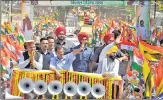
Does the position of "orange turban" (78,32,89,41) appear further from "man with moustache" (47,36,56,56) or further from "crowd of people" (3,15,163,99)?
"man with moustache" (47,36,56,56)

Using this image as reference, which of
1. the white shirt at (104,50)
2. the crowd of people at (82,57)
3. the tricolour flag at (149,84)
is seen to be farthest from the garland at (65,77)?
the tricolour flag at (149,84)

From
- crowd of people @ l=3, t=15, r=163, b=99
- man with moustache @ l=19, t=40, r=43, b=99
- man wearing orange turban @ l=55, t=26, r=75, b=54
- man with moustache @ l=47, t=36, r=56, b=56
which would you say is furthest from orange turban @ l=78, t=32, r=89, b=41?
man with moustache @ l=19, t=40, r=43, b=99

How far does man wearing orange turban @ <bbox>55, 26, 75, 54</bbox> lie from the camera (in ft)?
42.5

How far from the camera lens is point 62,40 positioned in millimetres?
12977

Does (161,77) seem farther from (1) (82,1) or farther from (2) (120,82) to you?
(1) (82,1)

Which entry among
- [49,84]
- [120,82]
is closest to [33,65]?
[49,84]

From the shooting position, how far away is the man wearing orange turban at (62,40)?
13.0 meters

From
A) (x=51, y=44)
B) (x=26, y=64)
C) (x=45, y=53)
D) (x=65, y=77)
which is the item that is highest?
(x=51, y=44)

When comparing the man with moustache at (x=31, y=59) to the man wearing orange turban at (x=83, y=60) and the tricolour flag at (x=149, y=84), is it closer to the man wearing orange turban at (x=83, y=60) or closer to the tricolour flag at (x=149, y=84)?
the man wearing orange turban at (x=83, y=60)

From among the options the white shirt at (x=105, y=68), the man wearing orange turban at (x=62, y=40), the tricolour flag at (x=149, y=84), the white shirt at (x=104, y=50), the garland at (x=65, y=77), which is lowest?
the tricolour flag at (x=149, y=84)

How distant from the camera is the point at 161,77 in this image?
13.0 m

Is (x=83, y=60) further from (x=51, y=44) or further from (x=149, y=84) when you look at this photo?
(x=149, y=84)

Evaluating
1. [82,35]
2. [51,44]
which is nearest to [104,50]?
[82,35]

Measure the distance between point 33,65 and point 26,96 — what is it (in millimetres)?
403
